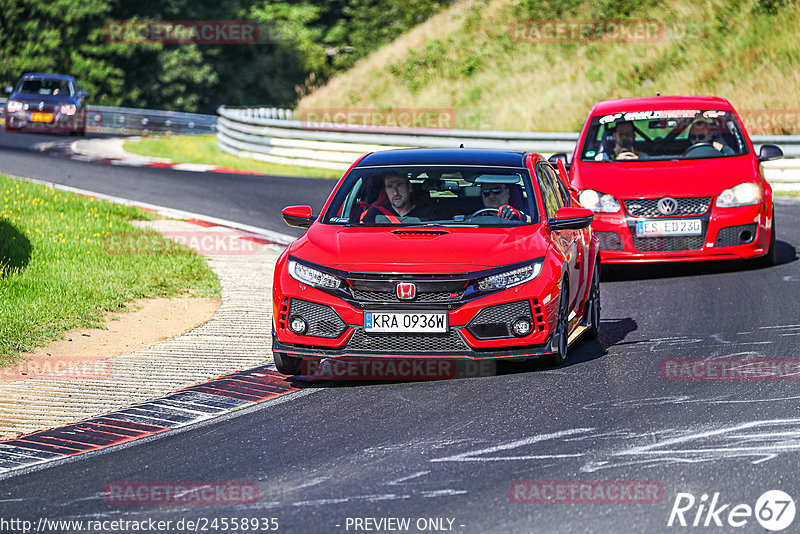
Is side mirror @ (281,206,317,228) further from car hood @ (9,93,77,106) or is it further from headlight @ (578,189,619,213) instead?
car hood @ (9,93,77,106)

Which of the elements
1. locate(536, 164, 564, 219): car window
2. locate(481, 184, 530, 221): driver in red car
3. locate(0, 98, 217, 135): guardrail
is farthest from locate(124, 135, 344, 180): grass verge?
locate(481, 184, 530, 221): driver in red car

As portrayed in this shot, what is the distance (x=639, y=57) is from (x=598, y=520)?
28.8 metres

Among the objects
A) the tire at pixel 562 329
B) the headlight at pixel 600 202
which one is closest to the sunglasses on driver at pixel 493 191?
the tire at pixel 562 329

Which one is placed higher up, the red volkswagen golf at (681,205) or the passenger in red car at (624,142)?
the passenger in red car at (624,142)

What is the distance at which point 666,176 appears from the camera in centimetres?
1331

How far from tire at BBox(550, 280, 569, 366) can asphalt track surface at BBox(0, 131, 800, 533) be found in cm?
10

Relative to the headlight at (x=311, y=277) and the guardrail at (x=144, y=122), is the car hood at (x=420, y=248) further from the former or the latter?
the guardrail at (x=144, y=122)

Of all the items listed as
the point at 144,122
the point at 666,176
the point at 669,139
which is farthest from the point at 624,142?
the point at 144,122

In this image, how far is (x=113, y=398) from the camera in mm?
8672

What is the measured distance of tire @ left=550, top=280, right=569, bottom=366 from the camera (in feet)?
29.2

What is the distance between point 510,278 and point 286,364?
1684 mm

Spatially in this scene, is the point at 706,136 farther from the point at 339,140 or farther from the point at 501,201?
the point at 339,140

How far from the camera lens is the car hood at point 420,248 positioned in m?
8.62

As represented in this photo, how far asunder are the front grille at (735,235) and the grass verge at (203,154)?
1309 centimetres
